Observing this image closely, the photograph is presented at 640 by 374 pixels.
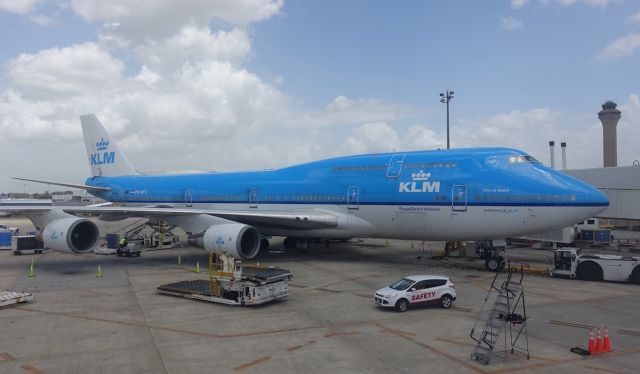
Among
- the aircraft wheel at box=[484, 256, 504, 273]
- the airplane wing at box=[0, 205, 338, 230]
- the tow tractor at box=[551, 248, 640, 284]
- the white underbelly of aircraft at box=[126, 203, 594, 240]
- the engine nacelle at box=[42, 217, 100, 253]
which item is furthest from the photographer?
the airplane wing at box=[0, 205, 338, 230]

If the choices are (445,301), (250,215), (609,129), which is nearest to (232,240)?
(250,215)

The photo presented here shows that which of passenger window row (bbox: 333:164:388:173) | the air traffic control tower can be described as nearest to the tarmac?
passenger window row (bbox: 333:164:388:173)

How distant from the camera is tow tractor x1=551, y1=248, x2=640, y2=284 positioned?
66.1ft

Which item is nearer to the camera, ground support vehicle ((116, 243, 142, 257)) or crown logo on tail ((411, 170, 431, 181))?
crown logo on tail ((411, 170, 431, 181))

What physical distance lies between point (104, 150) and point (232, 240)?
24135 millimetres

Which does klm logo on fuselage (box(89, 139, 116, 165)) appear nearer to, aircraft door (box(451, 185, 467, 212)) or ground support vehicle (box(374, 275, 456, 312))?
aircraft door (box(451, 185, 467, 212))

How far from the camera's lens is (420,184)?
23.3 metres

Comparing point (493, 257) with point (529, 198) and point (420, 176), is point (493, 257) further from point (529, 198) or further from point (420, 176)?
point (420, 176)

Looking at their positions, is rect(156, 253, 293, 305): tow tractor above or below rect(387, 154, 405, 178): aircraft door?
below

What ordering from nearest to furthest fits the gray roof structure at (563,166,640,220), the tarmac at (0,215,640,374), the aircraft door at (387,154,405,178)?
the tarmac at (0,215,640,374) < the aircraft door at (387,154,405,178) < the gray roof structure at (563,166,640,220)

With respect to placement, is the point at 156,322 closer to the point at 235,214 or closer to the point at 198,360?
the point at 198,360

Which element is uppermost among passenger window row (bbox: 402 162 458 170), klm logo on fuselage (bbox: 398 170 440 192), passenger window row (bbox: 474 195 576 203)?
passenger window row (bbox: 402 162 458 170)

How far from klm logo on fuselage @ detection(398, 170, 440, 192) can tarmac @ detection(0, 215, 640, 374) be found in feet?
13.7

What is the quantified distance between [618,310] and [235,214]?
17827 millimetres
